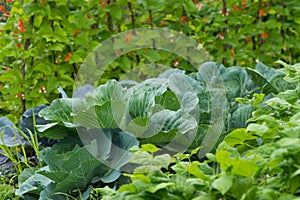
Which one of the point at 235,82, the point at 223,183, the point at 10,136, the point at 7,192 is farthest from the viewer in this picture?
the point at 235,82

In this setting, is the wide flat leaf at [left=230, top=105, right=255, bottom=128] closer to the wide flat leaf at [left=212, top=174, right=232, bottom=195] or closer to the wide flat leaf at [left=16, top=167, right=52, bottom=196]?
the wide flat leaf at [left=16, top=167, right=52, bottom=196]

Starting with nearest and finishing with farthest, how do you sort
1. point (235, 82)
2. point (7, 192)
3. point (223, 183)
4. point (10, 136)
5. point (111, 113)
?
point (223, 183), point (111, 113), point (7, 192), point (10, 136), point (235, 82)

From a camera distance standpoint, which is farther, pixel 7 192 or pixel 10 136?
pixel 10 136

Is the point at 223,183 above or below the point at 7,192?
above

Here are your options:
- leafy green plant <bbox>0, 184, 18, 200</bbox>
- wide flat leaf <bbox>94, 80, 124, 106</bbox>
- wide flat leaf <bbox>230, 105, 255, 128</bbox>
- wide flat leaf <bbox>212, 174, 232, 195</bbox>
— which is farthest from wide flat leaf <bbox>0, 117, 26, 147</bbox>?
wide flat leaf <bbox>212, 174, 232, 195</bbox>

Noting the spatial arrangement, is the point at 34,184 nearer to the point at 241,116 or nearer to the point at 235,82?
the point at 241,116

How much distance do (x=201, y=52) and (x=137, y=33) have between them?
60 cm

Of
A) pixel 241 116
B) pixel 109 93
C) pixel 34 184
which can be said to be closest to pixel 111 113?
Result: pixel 109 93

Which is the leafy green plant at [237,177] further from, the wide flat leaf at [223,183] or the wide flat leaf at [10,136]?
the wide flat leaf at [10,136]

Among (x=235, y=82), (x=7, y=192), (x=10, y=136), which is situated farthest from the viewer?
(x=235, y=82)

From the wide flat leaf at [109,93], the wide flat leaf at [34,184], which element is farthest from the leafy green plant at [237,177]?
the wide flat leaf at [109,93]

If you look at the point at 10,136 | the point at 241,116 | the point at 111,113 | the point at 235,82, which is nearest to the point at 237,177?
the point at 111,113

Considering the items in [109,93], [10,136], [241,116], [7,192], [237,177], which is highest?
[237,177]

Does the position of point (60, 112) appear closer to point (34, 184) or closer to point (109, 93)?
→ point (109, 93)
